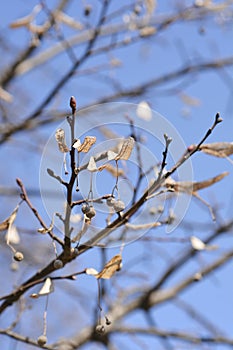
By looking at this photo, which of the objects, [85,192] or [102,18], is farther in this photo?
[102,18]

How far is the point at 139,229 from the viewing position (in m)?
0.69

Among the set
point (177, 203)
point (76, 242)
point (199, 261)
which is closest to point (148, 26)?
point (199, 261)

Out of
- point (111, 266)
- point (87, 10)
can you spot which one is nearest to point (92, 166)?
point (111, 266)

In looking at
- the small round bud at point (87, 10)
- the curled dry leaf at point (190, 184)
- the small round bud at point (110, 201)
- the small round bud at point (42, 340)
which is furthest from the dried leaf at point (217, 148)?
the small round bud at point (87, 10)

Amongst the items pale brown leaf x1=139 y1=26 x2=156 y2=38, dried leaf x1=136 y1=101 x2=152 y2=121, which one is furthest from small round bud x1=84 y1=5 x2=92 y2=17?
dried leaf x1=136 y1=101 x2=152 y2=121

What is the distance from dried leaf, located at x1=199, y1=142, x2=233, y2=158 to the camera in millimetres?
636

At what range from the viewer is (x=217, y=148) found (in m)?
0.64

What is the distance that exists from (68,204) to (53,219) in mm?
73

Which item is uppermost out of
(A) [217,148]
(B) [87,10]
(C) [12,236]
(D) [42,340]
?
(B) [87,10]

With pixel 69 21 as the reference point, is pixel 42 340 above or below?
below

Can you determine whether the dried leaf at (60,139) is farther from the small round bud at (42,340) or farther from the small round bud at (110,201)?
the small round bud at (42,340)

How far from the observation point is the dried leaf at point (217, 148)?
2.09ft

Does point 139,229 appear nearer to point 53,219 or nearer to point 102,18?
point 53,219

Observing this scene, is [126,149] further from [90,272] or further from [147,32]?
[147,32]
